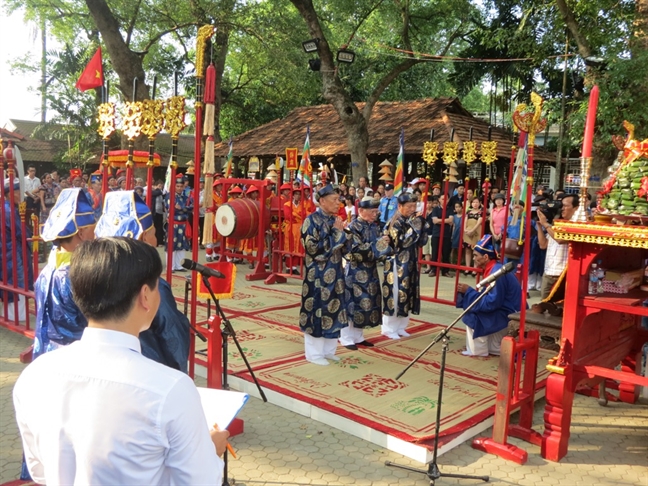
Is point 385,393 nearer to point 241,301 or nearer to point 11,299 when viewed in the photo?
point 241,301

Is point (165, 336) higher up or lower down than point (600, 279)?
lower down

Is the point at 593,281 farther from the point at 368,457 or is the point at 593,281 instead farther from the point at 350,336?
the point at 350,336

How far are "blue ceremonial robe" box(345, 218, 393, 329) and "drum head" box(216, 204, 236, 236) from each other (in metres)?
3.96

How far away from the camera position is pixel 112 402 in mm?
1273

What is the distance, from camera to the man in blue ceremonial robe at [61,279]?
9.20ft

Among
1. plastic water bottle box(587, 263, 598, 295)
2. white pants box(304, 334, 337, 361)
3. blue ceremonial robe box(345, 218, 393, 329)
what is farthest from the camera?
blue ceremonial robe box(345, 218, 393, 329)

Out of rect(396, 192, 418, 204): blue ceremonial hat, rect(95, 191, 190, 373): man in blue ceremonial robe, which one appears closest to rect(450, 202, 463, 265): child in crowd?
rect(396, 192, 418, 204): blue ceremonial hat

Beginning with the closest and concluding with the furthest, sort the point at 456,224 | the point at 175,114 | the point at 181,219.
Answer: the point at 175,114
the point at 181,219
the point at 456,224

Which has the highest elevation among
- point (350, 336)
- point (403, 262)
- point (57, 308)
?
point (57, 308)

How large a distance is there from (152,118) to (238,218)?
20.0 feet

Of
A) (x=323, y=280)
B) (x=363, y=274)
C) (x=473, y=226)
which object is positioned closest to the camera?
(x=323, y=280)

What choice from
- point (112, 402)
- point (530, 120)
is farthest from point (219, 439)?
point (530, 120)

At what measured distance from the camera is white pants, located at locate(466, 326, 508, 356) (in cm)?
593

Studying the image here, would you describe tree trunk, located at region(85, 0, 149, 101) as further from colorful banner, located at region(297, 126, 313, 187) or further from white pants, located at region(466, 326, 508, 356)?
white pants, located at region(466, 326, 508, 356)
